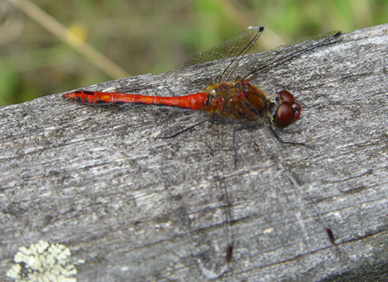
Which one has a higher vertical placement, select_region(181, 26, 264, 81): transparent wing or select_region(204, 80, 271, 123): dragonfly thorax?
select_region(181, 26, 264, 81): transparent wing

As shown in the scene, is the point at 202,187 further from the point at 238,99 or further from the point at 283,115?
the point at 238,99

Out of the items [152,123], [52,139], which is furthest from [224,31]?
[52,139]

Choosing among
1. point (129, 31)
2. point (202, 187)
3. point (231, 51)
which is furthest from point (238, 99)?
point (129, 31)

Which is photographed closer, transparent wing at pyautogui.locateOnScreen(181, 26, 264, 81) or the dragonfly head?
the dragonfly head

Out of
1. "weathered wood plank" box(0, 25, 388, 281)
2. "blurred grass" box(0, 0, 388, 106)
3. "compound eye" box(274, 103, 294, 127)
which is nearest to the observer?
"weathered wood plank" box(0, 25, 388, 281)

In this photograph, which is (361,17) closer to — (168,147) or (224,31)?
(224,31)

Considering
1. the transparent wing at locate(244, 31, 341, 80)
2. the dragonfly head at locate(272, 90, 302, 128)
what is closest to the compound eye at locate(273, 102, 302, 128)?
the dragonfly head at locate(272, 90, 302, 128)

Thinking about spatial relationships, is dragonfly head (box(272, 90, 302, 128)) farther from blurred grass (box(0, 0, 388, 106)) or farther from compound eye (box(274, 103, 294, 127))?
blurred grass (box(0, 0, 388, 106))
